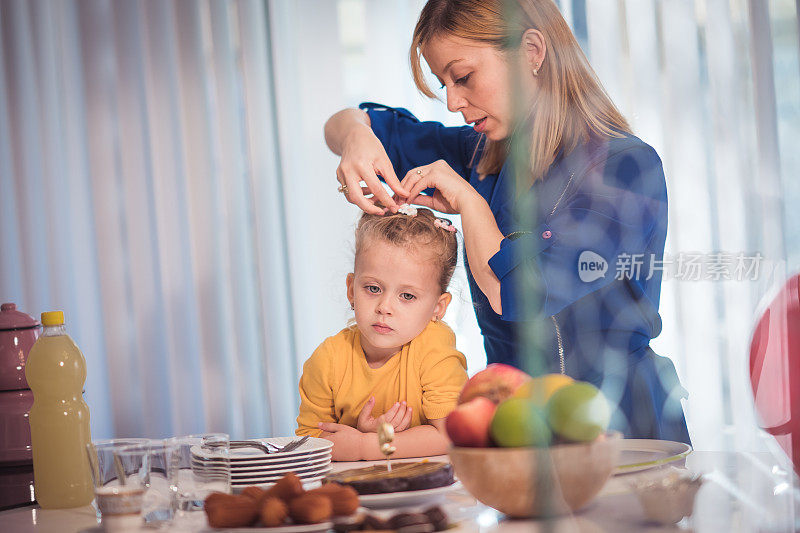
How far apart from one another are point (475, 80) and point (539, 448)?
1.67 feet

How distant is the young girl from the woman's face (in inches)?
8.6

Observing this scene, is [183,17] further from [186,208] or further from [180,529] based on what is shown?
[186,208]

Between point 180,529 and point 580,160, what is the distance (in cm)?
42

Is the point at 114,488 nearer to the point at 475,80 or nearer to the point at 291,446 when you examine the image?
the point at 291,446

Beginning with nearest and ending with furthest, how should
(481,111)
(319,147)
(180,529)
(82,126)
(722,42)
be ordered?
(722,42) < (180,529) < (481,111) < (82,126) < (319,147)

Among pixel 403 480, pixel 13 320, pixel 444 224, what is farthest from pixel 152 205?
pixel 403 480

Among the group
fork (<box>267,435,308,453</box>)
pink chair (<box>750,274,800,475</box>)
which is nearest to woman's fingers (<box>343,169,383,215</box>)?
fork (<box>267,435,308,453</box>)

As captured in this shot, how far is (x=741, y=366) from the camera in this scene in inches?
16.1

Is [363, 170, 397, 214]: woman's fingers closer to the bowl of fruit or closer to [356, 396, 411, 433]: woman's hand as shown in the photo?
[356, 396, 411, 433]: woman's hand

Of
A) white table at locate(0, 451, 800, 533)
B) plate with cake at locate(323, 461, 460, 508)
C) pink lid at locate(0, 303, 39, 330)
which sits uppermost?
pink lid at locate(0, 303, 39, 330)

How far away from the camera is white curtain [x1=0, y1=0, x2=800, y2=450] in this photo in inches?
15.7

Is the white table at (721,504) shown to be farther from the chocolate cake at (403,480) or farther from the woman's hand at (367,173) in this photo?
the woman's hand at (367,173)

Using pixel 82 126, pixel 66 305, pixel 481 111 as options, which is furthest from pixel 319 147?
pixel 481 111
